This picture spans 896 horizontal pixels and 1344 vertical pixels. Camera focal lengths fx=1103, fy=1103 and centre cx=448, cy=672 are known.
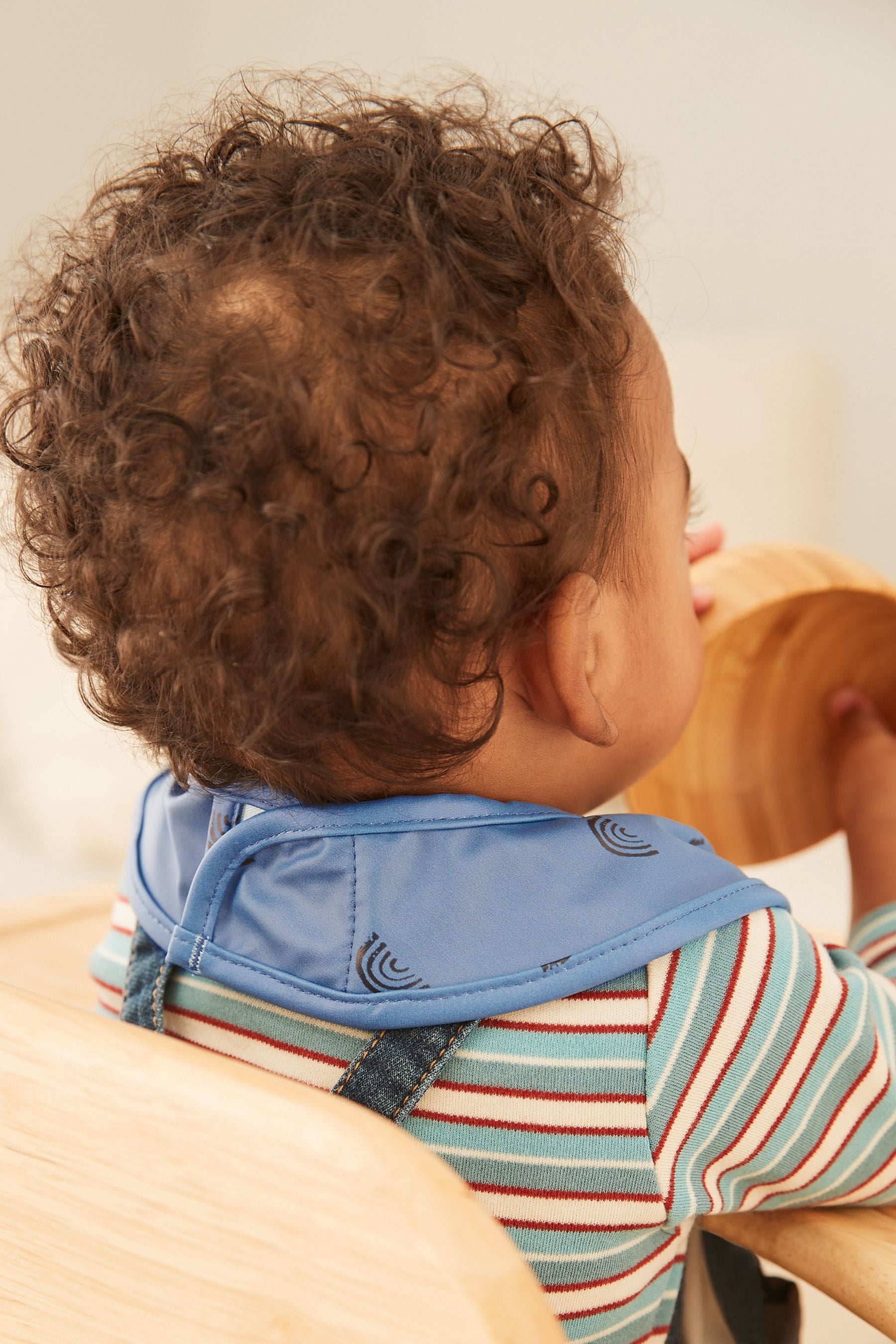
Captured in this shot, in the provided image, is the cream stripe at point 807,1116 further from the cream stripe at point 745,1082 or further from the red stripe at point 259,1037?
the red stripe at point 259,1037

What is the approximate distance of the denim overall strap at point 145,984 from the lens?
462 millimetres

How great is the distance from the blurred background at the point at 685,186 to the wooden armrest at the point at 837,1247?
80 cm

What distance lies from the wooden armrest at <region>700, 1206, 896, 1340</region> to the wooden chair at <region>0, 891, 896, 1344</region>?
246 millimetres

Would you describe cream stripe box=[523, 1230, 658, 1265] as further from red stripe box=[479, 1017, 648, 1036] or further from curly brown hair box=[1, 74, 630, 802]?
curly brown hair box=[1, 74, 630, 802]

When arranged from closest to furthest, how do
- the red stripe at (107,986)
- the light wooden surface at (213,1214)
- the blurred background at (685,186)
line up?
the light wooden surface at (213,1214) < the red stripe at (107,986) < the blurred background at (685,186)

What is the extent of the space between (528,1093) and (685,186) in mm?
1463

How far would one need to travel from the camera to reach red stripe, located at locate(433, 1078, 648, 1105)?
1.32 feet

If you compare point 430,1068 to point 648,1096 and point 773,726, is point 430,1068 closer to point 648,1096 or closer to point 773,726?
point 648,1096

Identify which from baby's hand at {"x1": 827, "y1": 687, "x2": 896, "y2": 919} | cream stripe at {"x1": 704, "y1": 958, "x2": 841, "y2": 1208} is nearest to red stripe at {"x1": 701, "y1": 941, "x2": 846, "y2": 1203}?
cream stripe at {"x1": 704, "y1": 958, "x2": 841, "y2": 1208}

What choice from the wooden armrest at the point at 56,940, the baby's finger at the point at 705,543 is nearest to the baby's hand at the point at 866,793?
the baby's finger at the point at 705,543

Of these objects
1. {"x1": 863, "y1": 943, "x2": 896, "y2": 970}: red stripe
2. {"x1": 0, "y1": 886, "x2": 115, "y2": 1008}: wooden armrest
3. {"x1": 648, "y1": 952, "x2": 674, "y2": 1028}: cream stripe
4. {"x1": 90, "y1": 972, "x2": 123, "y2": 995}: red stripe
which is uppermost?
{"x1": 648, "y1": 952, "x2": 674, "y2": 1028}: cream stripe

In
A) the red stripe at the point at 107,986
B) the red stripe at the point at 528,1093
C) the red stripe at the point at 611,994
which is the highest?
the red stripe at the point at 611,994

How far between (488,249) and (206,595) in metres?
0.17

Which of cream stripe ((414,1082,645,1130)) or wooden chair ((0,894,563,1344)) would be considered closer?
wooden chair ((0,894,563,1344))
